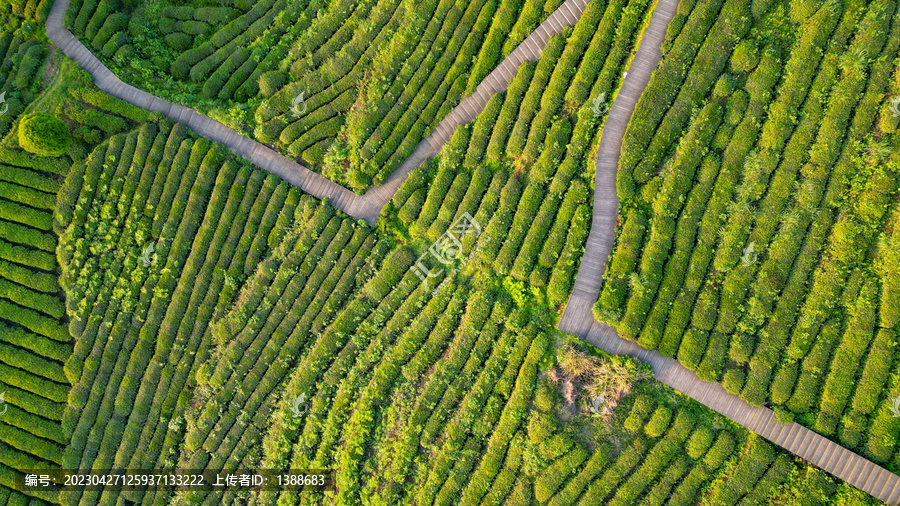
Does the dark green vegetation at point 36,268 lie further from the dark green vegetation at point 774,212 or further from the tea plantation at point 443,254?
the dark green vegetation at point 774,212

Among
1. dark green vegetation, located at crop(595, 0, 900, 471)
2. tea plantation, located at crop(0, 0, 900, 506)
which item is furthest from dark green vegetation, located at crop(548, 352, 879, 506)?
dark green vegetation, located at crop(595, 0, 900, 471)

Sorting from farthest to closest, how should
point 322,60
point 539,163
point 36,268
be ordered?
1. point 322,60
2. point 36,268
3. point 539,163

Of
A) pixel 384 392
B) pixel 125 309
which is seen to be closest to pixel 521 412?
pixel 384 392

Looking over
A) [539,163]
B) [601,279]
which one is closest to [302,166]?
[539,163]

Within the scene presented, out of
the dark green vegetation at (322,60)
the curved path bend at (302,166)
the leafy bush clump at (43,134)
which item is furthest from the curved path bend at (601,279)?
the leafy bush clump at (43,134)

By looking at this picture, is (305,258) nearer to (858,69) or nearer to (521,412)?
(521,412)

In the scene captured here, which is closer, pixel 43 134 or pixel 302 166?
pixel 43 134

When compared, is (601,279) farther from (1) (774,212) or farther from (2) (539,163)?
(1) (774,212)
